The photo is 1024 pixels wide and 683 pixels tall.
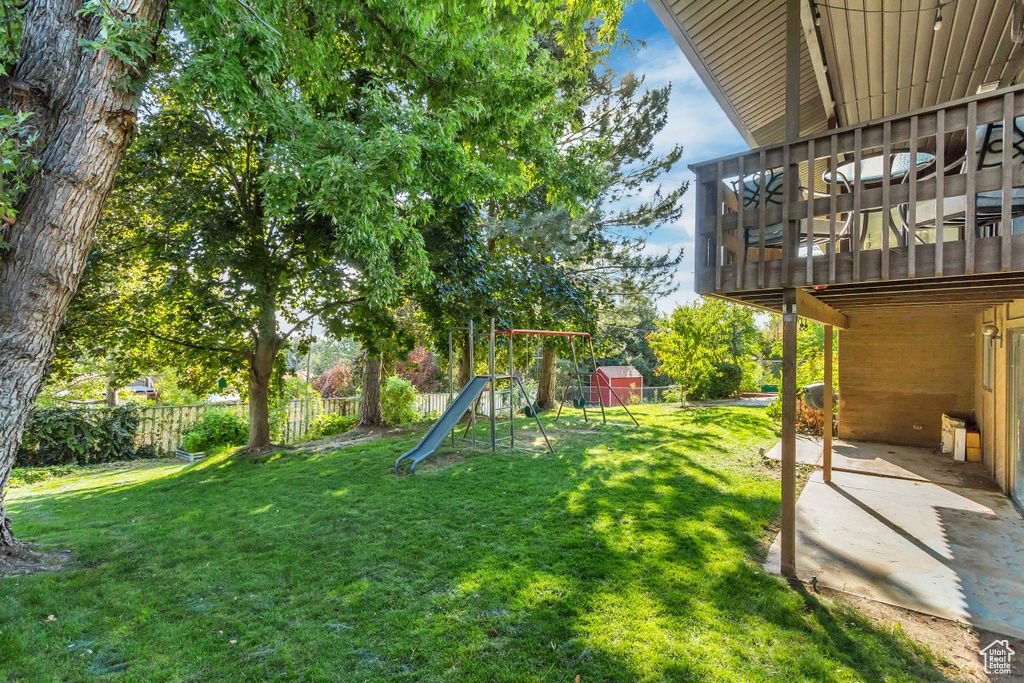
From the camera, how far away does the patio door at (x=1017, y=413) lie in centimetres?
445

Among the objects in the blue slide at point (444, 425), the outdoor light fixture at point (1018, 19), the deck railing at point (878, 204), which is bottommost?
the blue slide at point (444, 425)

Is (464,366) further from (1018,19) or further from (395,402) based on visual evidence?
(1018,19)

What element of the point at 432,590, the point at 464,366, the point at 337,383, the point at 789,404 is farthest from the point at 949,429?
the point at 337,383

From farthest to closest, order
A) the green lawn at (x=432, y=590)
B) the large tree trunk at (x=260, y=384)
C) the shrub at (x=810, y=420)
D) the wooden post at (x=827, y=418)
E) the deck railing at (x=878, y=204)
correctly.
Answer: the shrub at (x=810, y=420) → the large tree trunk at (x=260, y=384) → the wooden post at (x=827, y=418) → the deck railing at (x=878, y=204) → the green lawn at (x=432, y=590)

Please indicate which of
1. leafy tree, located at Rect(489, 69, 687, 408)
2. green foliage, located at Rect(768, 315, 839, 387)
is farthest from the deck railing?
green foliage, located at Rect(768, 315, 839, 387)

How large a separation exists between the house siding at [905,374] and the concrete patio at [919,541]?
1414 mm

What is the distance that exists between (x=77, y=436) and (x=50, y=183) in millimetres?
7981

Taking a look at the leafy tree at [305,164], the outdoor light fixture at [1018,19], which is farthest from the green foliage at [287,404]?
the outdoor light fixture at [1018,19]

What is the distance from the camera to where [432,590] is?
3213 millimetres

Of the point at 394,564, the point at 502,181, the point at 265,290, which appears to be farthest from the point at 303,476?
the point at 502,181

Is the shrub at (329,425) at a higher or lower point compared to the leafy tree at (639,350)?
lower

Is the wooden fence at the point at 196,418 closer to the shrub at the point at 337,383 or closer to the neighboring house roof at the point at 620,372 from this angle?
the shrub at the point at 337,383

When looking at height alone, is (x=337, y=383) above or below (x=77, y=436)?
above

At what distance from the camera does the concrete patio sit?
9.98 ft
